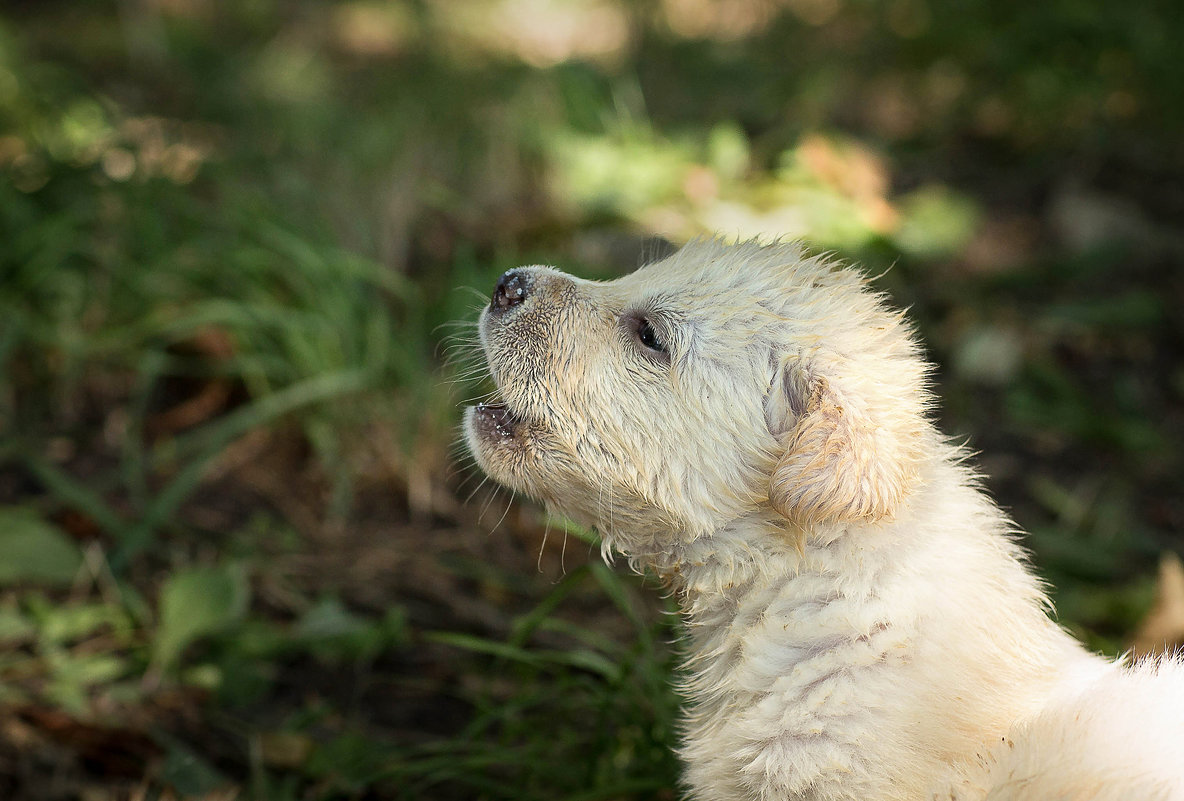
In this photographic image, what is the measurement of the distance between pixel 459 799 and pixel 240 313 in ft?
6.87

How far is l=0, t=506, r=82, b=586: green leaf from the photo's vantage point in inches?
125

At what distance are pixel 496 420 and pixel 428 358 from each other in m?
2.19

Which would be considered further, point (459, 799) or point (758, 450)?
point (459, 799)

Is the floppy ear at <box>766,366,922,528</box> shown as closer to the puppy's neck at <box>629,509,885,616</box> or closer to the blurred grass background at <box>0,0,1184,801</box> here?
the puppy's neck at <box>629,509,885,616</box>

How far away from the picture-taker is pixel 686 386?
2125 mm

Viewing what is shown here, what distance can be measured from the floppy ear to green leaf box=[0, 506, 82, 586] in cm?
243

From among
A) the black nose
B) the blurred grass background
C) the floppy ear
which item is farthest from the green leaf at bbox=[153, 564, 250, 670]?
the floppy ear

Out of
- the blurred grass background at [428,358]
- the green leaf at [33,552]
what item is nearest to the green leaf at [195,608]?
the blurred grass background at [428,358]

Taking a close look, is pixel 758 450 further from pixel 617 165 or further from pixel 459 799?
pixel 617 165

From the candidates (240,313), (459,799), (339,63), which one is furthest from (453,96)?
(459,799)

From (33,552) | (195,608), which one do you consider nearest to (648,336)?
(195,608)

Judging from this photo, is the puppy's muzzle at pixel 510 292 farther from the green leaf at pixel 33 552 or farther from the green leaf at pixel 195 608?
the green leaf at pixel 33 552

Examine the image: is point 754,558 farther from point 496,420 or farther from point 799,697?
point 496,420

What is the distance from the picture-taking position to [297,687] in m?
3.22
